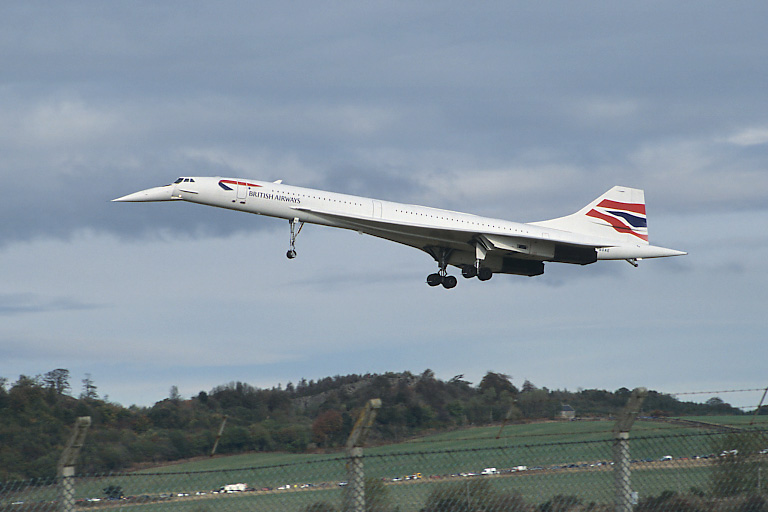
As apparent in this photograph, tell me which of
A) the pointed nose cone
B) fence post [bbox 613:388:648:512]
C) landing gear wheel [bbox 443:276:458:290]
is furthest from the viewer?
landing gear wheel [bbox 443:276:458:290]

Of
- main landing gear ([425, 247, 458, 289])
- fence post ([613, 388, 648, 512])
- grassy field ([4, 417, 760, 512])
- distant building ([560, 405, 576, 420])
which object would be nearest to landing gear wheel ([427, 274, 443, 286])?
main landing gear ([425, 247, 458, 289])

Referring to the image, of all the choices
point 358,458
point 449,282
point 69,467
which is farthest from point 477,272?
point 69,467

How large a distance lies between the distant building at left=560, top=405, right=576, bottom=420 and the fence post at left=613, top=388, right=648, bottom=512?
2420 millimetres

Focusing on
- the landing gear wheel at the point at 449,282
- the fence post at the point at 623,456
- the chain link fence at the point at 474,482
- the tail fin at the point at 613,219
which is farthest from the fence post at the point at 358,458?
the tail fin at the point at 613,219

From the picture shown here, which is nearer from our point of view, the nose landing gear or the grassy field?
the grassy field

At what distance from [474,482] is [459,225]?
25728mm

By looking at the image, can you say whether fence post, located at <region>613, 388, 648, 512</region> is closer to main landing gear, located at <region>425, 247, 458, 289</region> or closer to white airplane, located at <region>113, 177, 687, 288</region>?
white airplane, located at <region>113, 177, 687, 288</region>

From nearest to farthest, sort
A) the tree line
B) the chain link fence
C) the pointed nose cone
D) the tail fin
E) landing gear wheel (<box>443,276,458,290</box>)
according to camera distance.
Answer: the chain link fence < the tree line < the pointed nose cone < landing gear wheel (<box>443,276,458,290</box>) < the tail fin

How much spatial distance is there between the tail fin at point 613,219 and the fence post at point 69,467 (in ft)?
103

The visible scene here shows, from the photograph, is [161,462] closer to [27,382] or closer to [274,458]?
[274,458]

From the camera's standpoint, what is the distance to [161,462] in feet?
34.2

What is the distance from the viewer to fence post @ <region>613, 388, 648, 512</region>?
26.4 ft

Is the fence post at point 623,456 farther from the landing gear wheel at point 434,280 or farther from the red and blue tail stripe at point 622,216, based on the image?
the red and blue tail stripe at point 622,216

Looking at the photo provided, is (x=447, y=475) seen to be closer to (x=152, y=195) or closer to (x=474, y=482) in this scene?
(x=474, y=482)
